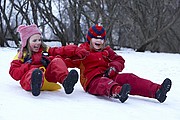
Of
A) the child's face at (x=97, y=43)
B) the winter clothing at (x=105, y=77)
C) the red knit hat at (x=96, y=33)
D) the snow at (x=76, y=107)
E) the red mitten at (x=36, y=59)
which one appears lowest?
the snow at (x=76, y=107)

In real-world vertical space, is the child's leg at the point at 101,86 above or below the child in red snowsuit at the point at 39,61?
below

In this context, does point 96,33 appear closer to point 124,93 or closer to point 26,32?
point 26,32

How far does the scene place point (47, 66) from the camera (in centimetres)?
367

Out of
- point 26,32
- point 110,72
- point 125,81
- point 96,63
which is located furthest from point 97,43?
point 26,32

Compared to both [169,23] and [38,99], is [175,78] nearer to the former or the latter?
[38,99]

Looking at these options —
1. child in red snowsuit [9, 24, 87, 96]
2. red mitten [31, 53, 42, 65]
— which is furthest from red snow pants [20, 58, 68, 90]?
red mitten [31, 53, 42, 65]

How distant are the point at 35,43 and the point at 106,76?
83cm

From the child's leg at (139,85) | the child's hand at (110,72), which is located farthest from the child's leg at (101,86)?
the child's leg at (139,85)

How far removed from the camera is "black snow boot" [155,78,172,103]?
3.49 meters

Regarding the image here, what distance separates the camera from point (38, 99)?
10.3 feet

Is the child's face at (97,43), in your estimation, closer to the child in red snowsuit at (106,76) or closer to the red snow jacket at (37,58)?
the child in red snowsuit at (106,76)

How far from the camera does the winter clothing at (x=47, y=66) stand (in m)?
3.44

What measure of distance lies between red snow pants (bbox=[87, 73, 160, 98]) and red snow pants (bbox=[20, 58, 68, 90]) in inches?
16.0

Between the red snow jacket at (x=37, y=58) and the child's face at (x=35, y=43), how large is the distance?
55 millimetres
